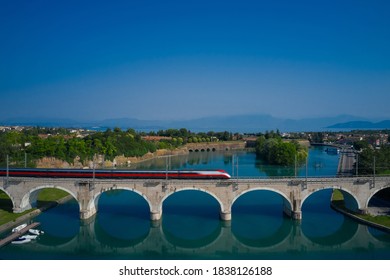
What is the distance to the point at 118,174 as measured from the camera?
32844mm

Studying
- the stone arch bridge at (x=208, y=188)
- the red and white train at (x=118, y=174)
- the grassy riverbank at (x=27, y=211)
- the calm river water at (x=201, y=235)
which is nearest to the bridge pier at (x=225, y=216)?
the stone arch bridge at (x=208, y=188)

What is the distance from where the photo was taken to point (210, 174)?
31.6m

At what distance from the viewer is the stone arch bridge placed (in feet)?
102

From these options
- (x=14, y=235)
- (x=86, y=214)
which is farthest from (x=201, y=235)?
(x=14, y=235)

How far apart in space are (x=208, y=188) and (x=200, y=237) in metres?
4.26

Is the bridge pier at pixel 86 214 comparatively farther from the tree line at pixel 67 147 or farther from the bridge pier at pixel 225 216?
the tree line at pixel 67 147

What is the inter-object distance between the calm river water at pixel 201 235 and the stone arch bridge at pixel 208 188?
1.65m

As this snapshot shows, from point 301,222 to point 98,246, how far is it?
59.7 feet

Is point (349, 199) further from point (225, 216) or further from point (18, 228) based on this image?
point (18, 228)

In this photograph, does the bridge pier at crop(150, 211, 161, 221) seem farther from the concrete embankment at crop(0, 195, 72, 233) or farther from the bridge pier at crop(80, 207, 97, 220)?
the concrete embankment at crop(0, 195, 72, 233)

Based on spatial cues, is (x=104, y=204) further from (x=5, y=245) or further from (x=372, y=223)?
(x=372, y=223)

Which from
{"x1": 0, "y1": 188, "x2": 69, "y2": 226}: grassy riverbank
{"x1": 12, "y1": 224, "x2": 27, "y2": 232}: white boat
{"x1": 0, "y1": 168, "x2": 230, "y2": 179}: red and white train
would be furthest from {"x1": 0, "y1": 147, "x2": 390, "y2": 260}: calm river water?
{"x1": 0, "y1": 168, "x2": 230, "y2": 179}: red and white train

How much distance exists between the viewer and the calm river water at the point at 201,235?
88.5 ft

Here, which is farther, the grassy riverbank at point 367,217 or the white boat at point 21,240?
the grassy riverbank at point 367,217
